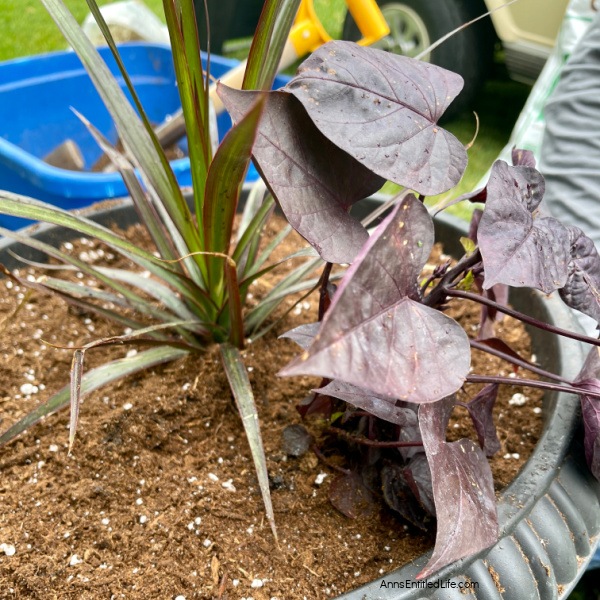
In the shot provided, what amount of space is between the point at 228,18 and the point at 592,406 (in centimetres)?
261

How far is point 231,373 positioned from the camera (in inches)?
30.2

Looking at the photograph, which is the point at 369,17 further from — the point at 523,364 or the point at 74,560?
the point at 74,560

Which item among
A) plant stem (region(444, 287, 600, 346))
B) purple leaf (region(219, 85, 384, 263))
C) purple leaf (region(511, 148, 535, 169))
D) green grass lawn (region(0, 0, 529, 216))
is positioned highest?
purple leaf (region(219, 85, 384, 263))

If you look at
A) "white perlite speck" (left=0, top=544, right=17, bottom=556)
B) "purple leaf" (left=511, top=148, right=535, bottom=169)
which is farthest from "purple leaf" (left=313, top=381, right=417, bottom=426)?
"white perlite speck" (left=0, top=544, right=17, bottom=556)

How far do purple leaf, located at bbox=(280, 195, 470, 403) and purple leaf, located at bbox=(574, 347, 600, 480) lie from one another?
22cm

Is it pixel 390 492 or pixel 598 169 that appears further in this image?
pixel 598 169

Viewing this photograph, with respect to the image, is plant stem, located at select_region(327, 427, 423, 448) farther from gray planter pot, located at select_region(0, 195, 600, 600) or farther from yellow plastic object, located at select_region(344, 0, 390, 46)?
yellow plastic object, located at select_region(344, 0, 390, 46)

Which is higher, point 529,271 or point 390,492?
point 529,271

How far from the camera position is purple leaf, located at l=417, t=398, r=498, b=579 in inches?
18.9

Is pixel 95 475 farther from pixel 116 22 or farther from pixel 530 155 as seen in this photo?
pixel 116 22

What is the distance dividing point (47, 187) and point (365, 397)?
1.10 meters

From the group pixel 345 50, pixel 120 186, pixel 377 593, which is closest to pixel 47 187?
pixel 120 186

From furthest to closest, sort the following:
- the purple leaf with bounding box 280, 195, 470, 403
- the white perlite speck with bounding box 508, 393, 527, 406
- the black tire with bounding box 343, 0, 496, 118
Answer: the black tire with bounding box 343, 0, 496, 118, the white perlite speck with bounding box 508, 393, 527, 406, the purple leaf with bounding box 280, 195, 470, 403

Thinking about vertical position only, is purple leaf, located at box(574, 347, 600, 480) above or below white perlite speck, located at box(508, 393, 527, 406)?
above
